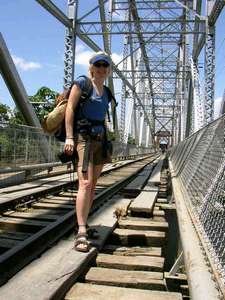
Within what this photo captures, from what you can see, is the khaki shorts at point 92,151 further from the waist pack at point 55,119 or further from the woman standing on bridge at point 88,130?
the waist pack at point 55,119

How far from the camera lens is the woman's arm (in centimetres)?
427

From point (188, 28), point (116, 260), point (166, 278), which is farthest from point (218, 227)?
point (188, 28)

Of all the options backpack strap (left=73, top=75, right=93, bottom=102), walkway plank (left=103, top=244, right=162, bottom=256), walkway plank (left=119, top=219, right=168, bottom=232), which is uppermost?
backpack strap (left=73, top=75, right=93, bottom=102)

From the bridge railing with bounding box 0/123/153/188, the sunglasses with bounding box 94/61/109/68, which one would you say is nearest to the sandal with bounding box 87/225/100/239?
the sunglasses with bounding box 94/61/109/68

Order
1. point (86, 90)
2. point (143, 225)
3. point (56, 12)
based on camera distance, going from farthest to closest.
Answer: point (56, 12) < point (143, 225) < point (86, 90)

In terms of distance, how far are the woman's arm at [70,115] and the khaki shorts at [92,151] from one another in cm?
12

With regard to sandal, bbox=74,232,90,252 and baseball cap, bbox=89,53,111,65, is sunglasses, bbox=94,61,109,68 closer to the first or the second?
baseball cap, bbox=89,53,111,65

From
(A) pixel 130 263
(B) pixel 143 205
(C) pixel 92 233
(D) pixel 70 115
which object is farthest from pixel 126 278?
(B) pixel 143 205

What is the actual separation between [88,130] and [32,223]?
5.46ft

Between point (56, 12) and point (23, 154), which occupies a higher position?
point (56, 12)

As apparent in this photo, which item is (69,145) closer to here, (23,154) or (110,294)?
(110,294)

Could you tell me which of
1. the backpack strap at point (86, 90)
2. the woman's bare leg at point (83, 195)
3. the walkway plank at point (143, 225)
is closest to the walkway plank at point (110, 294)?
the woman's bare leg at point (83, 195)

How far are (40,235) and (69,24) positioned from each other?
54.6 ft

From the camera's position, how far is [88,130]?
14.6 feet
